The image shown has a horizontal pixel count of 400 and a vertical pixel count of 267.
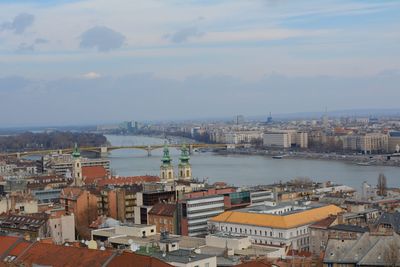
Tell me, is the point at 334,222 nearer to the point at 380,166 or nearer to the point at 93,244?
the point at 93,244

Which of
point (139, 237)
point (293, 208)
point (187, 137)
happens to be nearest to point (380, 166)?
point (293, 208)

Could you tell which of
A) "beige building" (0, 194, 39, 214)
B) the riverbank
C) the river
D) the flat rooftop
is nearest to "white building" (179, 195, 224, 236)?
the flat rooftop

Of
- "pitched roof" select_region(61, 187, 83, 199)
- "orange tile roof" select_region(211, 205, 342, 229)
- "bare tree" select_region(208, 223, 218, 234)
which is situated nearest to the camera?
"orange tile roof" select_region(211, 205, 342, 229)

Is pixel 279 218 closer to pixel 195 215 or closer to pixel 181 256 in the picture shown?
pixel 195 215

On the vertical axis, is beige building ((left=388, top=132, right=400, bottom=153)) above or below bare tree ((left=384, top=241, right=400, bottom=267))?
below

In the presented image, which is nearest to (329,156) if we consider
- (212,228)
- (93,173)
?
(93,173)

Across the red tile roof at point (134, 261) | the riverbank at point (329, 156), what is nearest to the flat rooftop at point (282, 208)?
the red tile roof at point (134, 261)

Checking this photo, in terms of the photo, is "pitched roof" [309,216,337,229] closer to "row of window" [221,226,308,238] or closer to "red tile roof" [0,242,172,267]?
"row of window" [221,226,308,238]

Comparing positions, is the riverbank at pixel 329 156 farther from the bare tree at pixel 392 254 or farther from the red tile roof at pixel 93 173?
the bare tree at pixel 392 254
